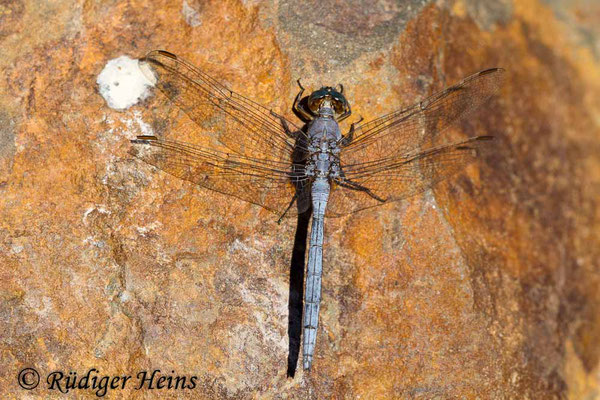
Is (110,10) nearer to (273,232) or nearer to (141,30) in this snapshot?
(141,30)

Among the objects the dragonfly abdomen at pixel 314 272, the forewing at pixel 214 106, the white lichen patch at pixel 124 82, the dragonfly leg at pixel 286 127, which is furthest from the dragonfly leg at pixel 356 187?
the white lichen patch at pixel 124 82

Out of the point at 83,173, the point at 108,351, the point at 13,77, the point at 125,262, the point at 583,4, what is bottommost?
the point at 108,351

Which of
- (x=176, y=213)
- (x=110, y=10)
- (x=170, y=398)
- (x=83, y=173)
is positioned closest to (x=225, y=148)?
(x=176, y=213)

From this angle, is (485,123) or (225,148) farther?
(485,123)

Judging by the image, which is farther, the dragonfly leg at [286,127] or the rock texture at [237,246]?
the dragonfly leg at [286,127]

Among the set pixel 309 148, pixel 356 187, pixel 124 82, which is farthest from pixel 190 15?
pixel 356 187

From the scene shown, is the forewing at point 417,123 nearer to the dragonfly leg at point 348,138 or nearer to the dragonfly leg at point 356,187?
the dragonfly leg at point 348,138
